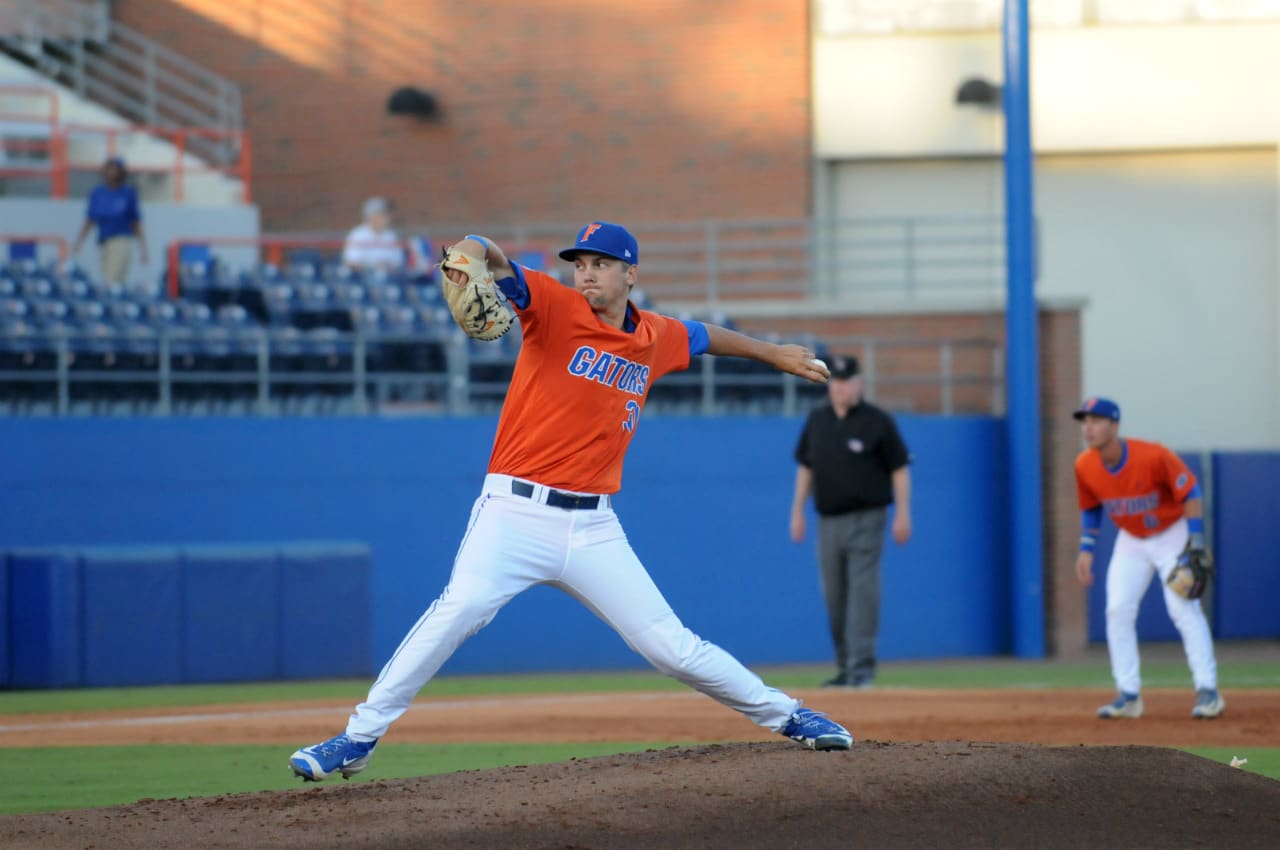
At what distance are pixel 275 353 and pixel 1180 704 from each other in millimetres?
8230

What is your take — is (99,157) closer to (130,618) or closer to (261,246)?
(261,246)

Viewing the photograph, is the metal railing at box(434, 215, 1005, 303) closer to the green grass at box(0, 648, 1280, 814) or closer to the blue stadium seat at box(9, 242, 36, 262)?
the blue stadium seat at box(9, 242, 36, 262)

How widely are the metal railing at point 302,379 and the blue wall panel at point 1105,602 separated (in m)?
1.70

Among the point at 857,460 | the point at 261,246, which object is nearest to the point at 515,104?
the point at 261,246

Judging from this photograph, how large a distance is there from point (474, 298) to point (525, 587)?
4.05 feet

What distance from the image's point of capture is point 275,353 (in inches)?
598

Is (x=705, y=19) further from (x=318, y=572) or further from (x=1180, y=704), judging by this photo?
(x=1180, y=704)

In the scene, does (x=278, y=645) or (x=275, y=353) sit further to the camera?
(x=275, y=353)

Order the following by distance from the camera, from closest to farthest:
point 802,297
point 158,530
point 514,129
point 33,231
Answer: point 158,530 < point 33,231 < point 802,297 < point 514,129

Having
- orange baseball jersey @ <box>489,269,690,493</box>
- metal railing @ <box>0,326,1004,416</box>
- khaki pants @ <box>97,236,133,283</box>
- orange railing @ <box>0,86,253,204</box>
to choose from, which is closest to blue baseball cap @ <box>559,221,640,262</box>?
orange baseball jersey @ <box>489,269,690,493</box>

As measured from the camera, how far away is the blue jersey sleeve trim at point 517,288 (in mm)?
5945

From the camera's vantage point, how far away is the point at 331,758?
6.04 metres

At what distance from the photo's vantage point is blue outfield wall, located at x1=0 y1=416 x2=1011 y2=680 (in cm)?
1423

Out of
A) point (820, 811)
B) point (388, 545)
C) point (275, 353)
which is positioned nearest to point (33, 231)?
point (275, 353)
